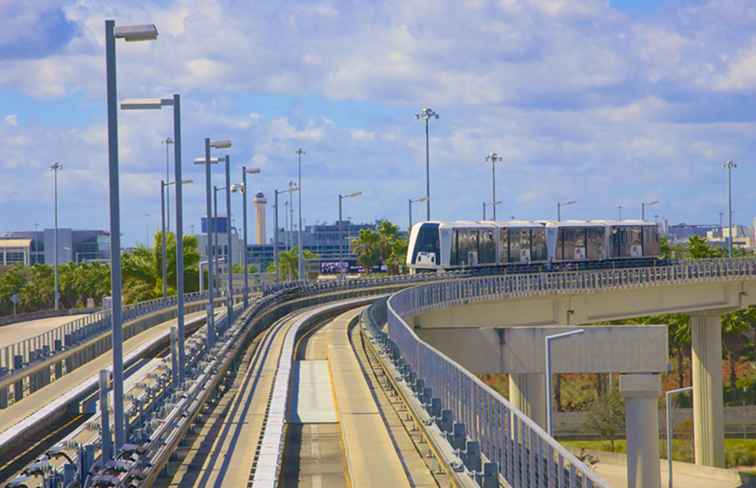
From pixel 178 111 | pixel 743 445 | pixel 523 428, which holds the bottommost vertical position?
pixel 743 445

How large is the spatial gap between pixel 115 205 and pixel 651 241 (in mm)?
76491

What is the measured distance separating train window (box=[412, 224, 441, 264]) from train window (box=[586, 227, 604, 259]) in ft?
43.2

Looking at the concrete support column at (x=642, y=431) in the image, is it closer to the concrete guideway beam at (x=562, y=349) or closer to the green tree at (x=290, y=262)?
the concrete guideway beam at (x=562, y=349)

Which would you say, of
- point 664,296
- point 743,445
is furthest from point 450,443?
point 743,445

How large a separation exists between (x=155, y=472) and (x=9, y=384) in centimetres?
1638

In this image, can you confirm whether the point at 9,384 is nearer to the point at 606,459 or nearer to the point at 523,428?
the point at 523,428

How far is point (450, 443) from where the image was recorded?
18.9 meters

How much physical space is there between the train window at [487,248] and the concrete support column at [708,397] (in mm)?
13726

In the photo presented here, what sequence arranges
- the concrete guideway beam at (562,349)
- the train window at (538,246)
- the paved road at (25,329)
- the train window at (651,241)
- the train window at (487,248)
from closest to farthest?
the concrete guideway beam at (562,349) → the paved road at (25,329) → the train window at (487,248) → the train window at (538,246) → the train window at (651,241)

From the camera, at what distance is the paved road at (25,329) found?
61.6 m

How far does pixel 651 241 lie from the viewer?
91.9 metres

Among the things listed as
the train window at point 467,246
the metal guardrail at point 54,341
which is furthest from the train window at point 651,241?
the metal guardrail at point 54,341

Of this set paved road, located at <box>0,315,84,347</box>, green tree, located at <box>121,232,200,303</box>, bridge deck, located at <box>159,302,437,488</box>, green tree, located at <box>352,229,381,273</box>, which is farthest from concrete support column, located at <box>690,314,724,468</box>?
green tree, located at <box>352,229,381,273</box>

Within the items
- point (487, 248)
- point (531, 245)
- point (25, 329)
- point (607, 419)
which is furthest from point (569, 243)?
point (25, 329)
